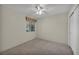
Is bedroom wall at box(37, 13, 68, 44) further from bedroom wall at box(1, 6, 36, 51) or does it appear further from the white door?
bedroom wall at box(1, 6, 36, 51)

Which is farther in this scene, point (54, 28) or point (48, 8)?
point (54, 28)

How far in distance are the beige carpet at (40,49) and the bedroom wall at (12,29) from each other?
100 millimetres

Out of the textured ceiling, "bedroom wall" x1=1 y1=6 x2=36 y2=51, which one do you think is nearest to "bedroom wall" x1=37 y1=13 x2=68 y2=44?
the textured ceiling

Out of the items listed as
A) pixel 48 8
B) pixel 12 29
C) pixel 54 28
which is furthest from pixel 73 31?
pixel 12 29

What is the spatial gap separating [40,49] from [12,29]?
2.25ft

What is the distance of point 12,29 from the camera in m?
1.78

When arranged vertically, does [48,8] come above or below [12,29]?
above

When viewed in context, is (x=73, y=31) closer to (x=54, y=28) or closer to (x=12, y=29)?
(x=54, y=28)

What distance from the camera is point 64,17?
5.70 feet

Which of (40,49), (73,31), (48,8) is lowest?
(40,49)

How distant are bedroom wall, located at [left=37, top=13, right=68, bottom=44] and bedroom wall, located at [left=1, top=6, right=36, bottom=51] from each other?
0.83 ft
